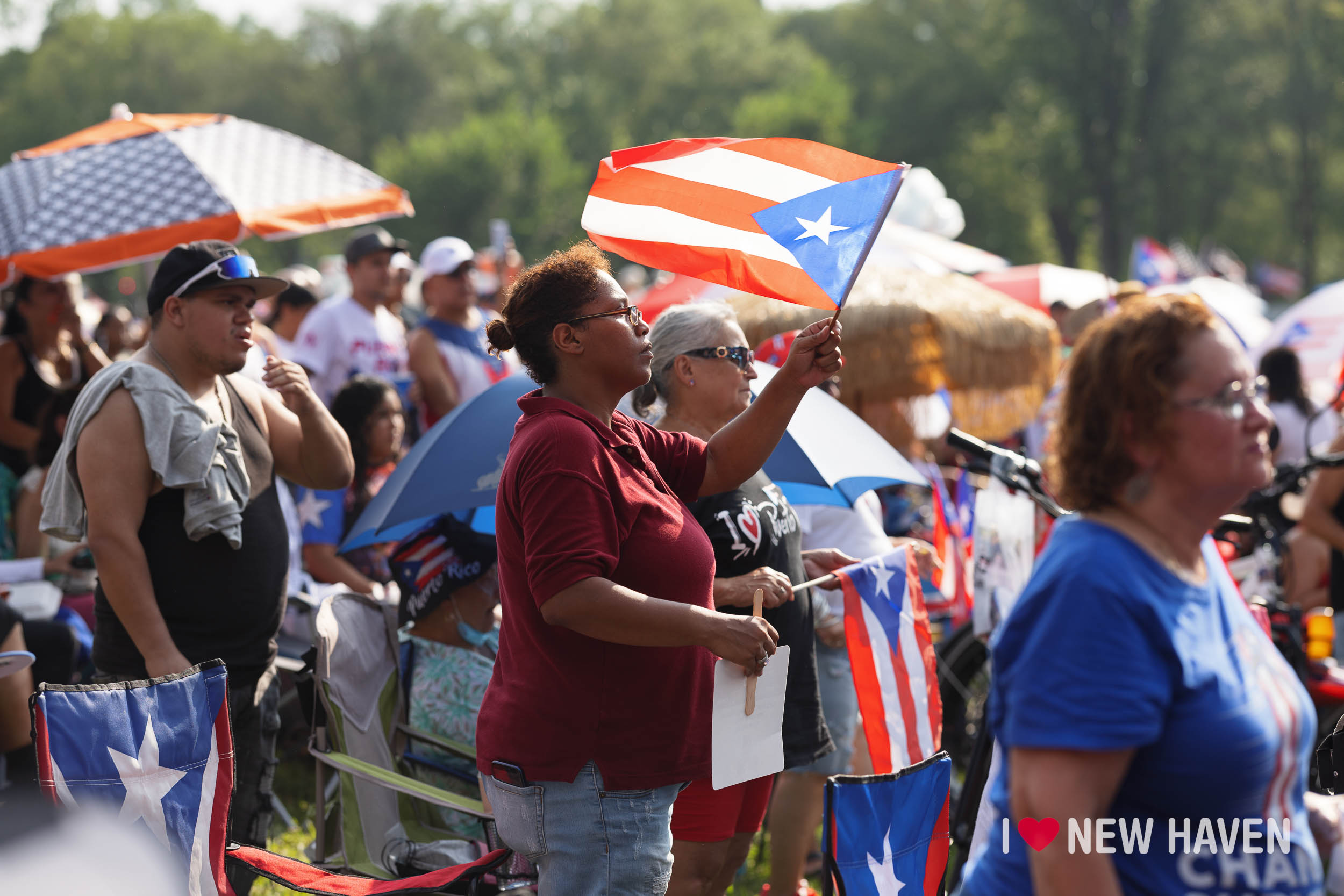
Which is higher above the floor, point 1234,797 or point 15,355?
point 15,355

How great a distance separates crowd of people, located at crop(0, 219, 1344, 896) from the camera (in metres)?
1.68

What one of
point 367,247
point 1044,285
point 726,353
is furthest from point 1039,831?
point 1044,285

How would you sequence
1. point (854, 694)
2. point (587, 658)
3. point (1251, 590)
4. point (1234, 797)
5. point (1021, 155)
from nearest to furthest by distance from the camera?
point (1234, 797)
point (587, 658)
point (854, 694)
point (1251, 590)
point (1021, 155)

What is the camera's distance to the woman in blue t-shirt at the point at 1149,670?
1.62 m

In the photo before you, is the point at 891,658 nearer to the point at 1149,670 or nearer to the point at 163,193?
the point at 1149,670

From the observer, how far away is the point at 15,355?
18.9 ft

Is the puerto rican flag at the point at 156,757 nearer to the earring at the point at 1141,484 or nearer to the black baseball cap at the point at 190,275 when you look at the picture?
the black baseball cap at the point at 190,275

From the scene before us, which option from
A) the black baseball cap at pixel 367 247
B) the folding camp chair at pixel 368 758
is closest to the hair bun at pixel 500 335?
the folding camp chair at pixel 368 758

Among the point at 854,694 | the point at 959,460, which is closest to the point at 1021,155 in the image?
the point at 959,460

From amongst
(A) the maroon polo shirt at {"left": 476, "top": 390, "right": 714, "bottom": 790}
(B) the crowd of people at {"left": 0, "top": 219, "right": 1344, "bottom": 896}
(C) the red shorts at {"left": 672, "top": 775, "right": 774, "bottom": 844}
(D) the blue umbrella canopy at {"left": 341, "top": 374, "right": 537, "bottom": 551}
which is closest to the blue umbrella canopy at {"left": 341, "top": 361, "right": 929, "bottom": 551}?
(D) the blue umbrella canopy at {"left": 341, "top": 374, "right": 537, "bottom": 551}

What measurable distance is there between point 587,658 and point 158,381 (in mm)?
1523

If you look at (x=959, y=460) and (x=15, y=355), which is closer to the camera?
(x=15, y=355)

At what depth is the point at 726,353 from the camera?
354 cm

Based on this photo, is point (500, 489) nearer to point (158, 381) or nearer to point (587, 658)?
point (587, 658)
